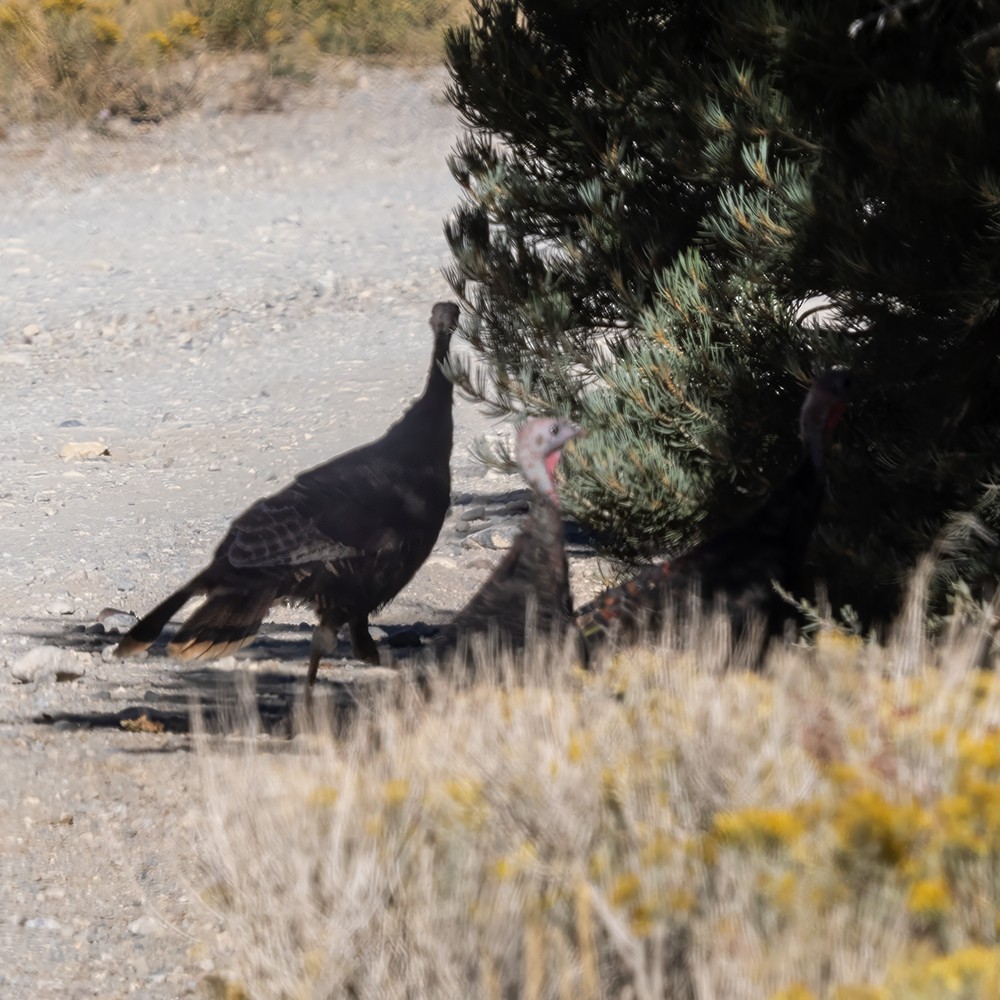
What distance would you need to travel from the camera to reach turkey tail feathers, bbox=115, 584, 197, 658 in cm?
533

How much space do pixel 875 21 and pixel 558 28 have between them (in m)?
1.45

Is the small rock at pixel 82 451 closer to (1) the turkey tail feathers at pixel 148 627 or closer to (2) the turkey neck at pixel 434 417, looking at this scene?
(2) the turkey neck at pixel 434 417

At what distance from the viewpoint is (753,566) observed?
4738mm

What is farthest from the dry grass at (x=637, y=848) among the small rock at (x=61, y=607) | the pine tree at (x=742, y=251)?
the small rock at (x=61, y=607)

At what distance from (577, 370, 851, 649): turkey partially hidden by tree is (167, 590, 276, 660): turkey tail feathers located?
3.87ft

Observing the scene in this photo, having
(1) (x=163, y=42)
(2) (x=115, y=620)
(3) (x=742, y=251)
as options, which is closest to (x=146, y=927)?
(3) (x=742, y=251)

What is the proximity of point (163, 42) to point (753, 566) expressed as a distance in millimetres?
16452

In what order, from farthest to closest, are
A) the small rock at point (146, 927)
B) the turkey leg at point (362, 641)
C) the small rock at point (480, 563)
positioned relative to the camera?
the small rock at point (480, 563) → the turkey leg at point (362, 641) → the small rock at point (146, 927)

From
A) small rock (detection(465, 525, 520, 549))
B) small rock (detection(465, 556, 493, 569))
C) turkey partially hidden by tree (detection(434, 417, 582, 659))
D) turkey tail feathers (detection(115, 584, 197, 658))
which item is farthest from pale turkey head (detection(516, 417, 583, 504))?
small rock (detection(465, 525, 520, 549))

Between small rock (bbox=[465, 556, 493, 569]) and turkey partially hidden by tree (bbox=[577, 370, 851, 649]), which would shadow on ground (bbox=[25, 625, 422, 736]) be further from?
small rock (bbox=[465, 556, 493, 569])

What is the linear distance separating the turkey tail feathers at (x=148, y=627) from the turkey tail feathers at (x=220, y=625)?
72 millimetres

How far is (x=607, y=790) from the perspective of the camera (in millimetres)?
2902

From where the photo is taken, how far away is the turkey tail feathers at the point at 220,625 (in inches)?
212

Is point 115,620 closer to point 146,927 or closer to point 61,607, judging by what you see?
point 61,607
